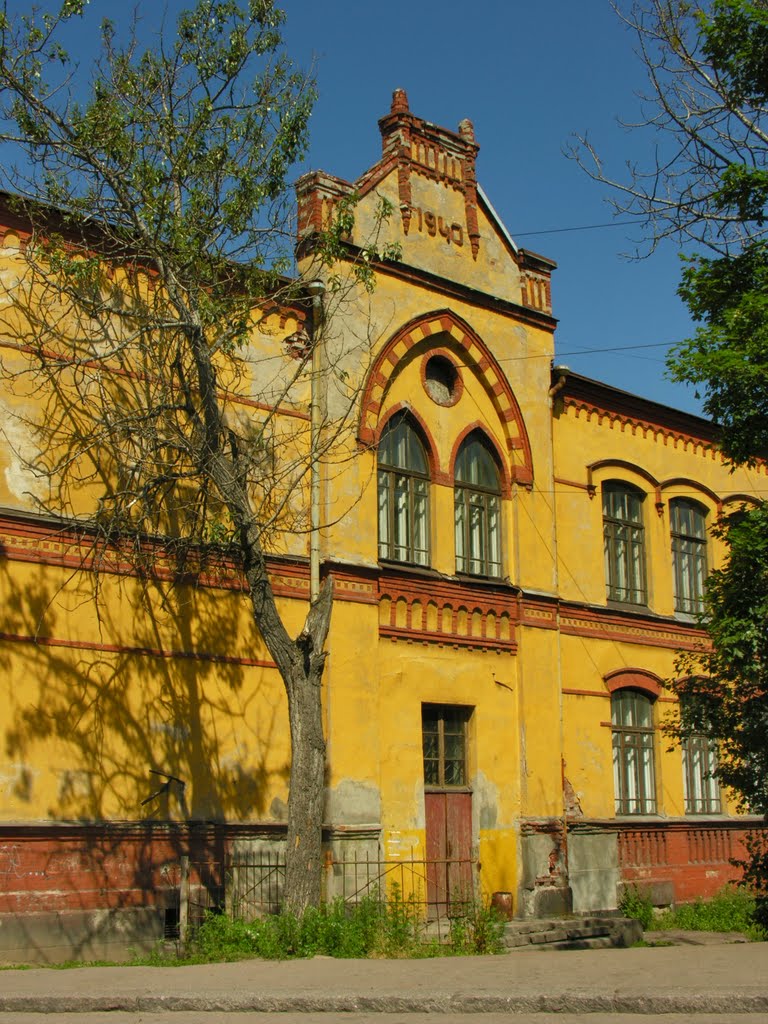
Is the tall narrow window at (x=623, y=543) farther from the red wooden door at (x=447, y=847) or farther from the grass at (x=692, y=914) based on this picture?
the red wooden door at (x=447, y=847)

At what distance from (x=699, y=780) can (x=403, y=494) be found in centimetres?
826

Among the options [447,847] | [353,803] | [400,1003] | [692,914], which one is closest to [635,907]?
[692,914]

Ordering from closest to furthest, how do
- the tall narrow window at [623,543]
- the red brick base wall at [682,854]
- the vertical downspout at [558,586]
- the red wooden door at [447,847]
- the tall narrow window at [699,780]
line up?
1. the red wooden door at [447,847]
2. the vertical downspout at [558,586]
3. the red brick base wall at [682,854]
4. the tall narrow window at [623,543]
5. the tall narrow window at [699,780]

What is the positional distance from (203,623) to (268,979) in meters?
5.57

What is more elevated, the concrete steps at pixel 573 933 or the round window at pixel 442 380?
the round window at pixel 442 380

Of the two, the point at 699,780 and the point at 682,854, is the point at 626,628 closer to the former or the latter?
the point at 699,780

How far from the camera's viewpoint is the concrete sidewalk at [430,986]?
28.1ft

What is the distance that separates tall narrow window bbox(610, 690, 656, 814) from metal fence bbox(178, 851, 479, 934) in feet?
13.0

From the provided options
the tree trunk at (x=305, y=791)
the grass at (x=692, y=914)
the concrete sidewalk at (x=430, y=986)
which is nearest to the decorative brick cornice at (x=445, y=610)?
the tree trunk at (x=305, y=791)

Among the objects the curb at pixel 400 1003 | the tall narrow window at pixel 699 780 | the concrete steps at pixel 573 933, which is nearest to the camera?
the curb at pixel 400 1003

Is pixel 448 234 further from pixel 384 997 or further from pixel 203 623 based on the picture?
pixel 384 997

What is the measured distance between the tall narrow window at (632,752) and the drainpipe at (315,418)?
675 cm

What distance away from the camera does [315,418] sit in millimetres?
17109

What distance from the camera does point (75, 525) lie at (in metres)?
14.1
